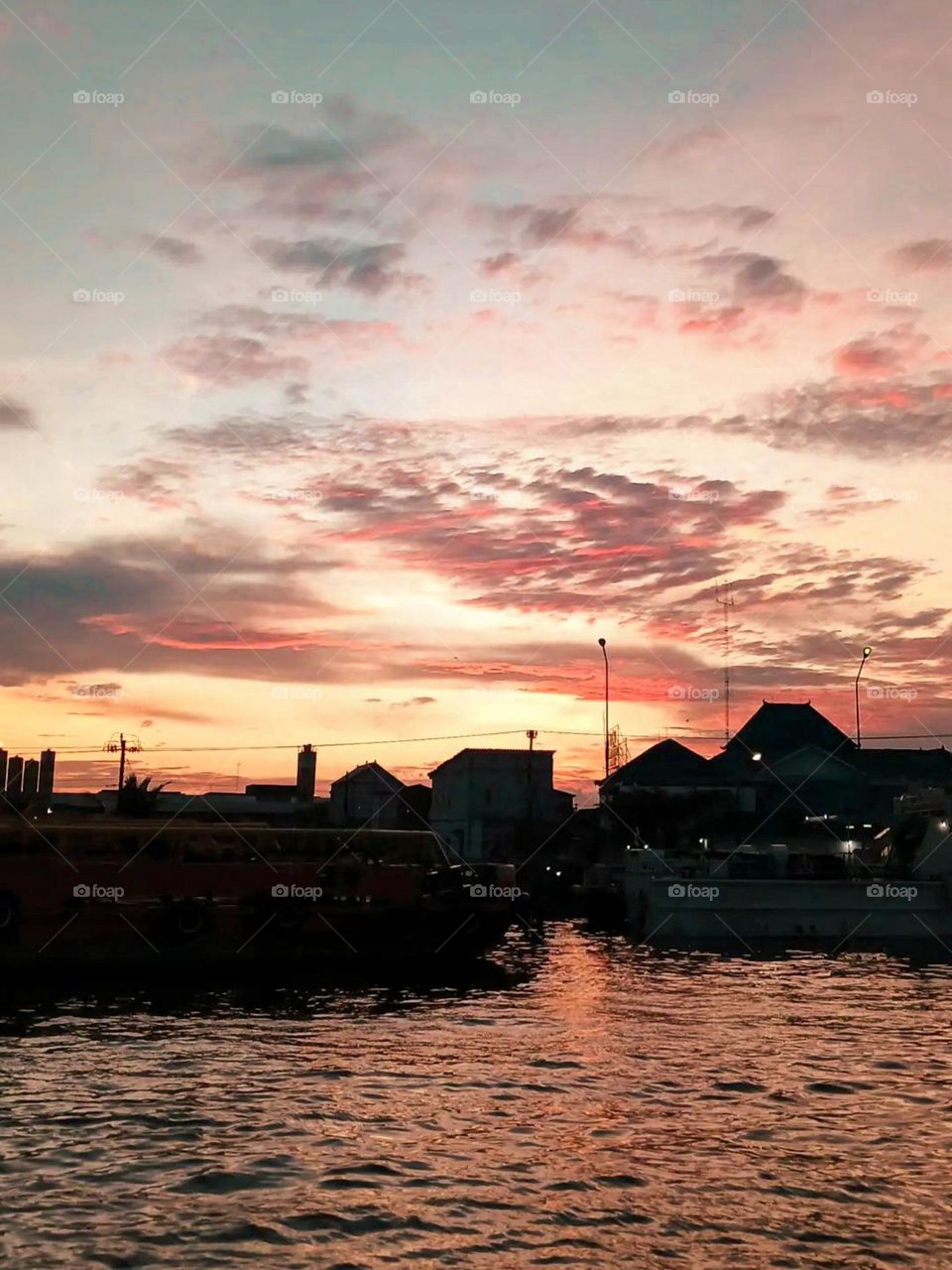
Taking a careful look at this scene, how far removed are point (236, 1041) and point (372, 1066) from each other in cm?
414

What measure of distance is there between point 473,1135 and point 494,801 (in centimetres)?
7926

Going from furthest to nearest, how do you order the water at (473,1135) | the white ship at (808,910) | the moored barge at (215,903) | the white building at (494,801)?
1. the white building at (494,801)
2. the white ship at (808,910)
3. the moored barge at (215,903)
4. the water at (473,1135)

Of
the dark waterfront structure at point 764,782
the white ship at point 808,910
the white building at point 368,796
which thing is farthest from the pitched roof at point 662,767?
the white ship at point 808,910

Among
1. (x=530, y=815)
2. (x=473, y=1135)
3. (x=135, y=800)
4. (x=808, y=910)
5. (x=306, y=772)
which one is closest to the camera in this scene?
(x=473, y=1135)

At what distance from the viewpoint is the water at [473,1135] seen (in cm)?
1350

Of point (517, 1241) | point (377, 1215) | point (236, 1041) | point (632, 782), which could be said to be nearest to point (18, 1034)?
point (236, 1041)

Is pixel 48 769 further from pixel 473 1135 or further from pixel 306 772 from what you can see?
pixel 473 1135

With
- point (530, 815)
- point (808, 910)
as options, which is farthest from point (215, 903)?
point (530, 815)

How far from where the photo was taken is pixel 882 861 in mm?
60188

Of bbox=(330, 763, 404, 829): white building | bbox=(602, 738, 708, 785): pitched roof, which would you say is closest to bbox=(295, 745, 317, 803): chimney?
bbox=(330, 763, 404, 829): white building

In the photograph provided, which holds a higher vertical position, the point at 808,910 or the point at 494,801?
the point at 494,801

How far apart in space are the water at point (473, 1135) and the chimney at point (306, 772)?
81.1 m

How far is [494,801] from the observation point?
9700 centimetres

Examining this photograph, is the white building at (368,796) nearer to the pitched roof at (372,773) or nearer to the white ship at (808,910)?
the pitched roof at (372,773)
